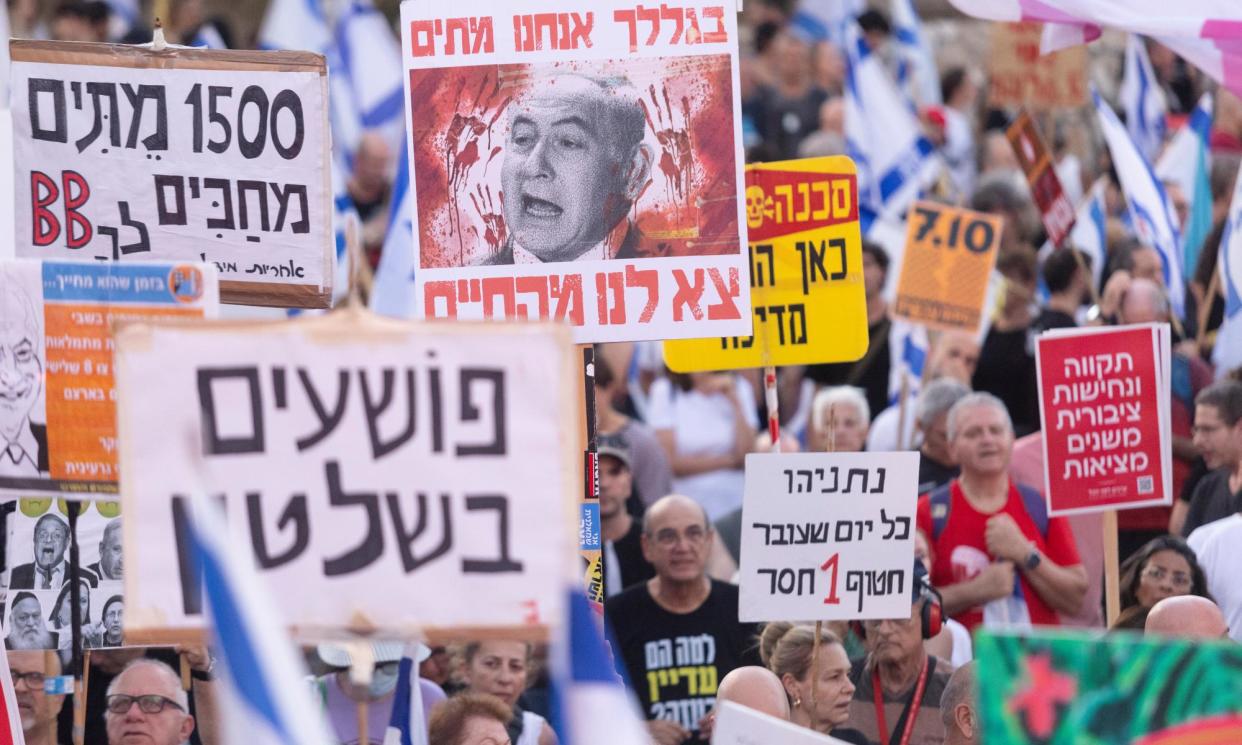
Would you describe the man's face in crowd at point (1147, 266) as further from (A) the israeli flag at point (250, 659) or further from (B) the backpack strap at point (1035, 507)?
(A) the israeli flag at point (250, 659)

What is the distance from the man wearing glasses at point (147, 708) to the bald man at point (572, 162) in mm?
1574

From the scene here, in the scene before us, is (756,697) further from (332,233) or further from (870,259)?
(870,259)

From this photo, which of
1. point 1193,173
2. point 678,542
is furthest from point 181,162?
point 1193,173

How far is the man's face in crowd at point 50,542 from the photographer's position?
5.78m

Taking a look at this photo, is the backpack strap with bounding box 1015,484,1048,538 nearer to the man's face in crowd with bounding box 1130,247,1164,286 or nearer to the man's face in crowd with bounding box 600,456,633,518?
the man's face in crowd with bounding box 600,456,633,518

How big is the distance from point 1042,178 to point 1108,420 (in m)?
3.38

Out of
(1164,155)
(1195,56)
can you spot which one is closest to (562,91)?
(1195,56)

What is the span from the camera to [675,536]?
23.7ft

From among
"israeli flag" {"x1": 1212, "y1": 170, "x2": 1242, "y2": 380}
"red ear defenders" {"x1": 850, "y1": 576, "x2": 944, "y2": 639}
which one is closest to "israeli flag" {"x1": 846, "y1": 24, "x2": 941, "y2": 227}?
"israeli flag" {"x1": 1212, "y1": 170, "x2": 1242, "y2": 380}

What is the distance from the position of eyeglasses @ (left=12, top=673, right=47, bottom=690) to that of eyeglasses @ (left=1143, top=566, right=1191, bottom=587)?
11.5 feet

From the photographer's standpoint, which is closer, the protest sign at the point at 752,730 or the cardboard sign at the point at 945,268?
the protest sign at the point at 752,730

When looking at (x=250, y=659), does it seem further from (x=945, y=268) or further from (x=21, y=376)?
(x=945, y=268)

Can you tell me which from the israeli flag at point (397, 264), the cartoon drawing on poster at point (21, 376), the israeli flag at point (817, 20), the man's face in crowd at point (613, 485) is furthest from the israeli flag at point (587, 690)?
the israeli flag at point (817, 20)

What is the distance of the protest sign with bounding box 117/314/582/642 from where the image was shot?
13.4 feet
